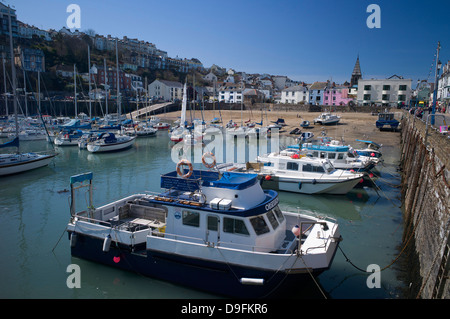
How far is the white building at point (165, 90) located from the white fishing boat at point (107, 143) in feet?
242

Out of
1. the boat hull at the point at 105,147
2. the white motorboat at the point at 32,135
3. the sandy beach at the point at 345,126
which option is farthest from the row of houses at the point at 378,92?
the white motorboat at the point at 32,135

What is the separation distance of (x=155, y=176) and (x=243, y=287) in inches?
719

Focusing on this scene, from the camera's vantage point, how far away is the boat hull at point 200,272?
922 cm

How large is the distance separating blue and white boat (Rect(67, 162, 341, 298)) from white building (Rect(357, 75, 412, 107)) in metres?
71.5

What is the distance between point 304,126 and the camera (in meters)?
52.4

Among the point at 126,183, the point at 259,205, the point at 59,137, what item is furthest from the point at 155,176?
the point at 59,137

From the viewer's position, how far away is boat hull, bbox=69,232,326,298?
30.2ft

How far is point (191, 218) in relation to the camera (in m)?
10.3

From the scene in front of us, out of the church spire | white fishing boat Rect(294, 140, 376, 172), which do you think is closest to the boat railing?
white fishing boat Rect(294, 140, 376, 172)

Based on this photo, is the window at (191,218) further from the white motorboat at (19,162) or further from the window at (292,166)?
the white motorboat at (19,162)

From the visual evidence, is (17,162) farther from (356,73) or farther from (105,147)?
(356,73)

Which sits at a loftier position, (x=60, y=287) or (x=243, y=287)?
(x=243, y=287)

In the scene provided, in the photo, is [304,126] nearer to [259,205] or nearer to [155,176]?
[155,176]

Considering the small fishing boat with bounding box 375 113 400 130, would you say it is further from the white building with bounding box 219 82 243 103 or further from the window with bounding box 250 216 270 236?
the white building with bounding box 219 82 243 103
